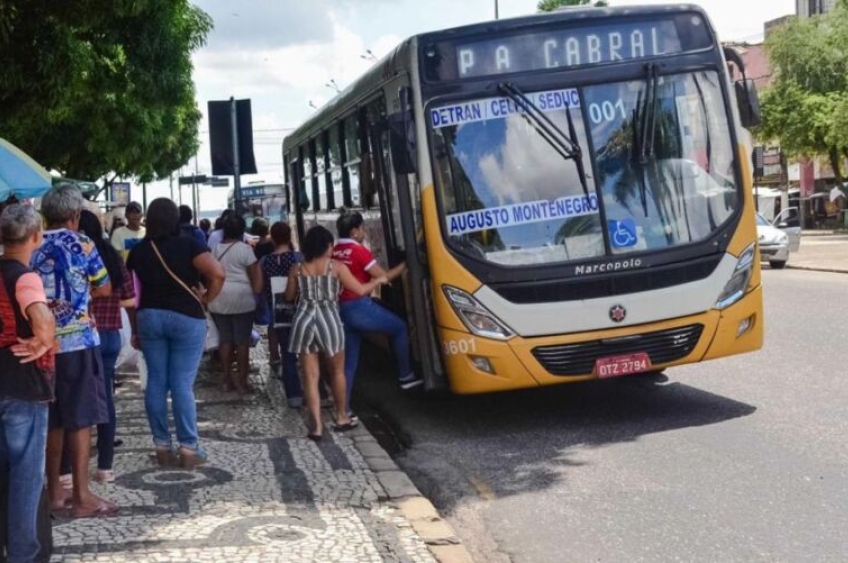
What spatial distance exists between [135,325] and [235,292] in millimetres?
3176

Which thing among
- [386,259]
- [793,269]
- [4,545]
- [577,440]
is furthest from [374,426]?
[793,269]

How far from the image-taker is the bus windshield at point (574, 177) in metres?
9.14

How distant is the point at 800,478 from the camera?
7324 millimetres

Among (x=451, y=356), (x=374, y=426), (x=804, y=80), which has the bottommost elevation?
(x=374, y=426)

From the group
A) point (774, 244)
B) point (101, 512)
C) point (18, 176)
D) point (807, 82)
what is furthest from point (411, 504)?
point (807, 82)

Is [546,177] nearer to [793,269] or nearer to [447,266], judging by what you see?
[447,266]

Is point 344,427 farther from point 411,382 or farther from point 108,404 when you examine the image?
point 108,404

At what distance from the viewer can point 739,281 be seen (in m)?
9.42

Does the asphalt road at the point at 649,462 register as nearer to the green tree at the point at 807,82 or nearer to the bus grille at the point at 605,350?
the bus grille at the point at 605,350

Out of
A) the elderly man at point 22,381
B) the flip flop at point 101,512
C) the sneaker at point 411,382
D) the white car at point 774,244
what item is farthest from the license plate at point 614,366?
the white car at point 774,244

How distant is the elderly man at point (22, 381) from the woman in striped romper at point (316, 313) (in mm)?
3906

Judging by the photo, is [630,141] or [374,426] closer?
[630,141]

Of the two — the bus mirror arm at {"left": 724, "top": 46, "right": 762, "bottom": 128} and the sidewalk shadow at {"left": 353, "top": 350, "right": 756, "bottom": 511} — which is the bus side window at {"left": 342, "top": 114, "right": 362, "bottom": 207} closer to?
the sidewalk shadow at {"left": 353, "top": 350, "right": 756, "bottom": 511}

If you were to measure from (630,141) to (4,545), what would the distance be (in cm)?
556
